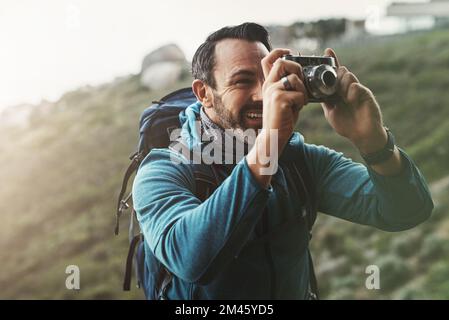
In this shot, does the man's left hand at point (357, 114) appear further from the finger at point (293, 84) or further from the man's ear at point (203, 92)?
the man's ear at point (203, 92)

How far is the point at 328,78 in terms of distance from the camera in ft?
3.51

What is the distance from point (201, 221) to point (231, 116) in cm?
33

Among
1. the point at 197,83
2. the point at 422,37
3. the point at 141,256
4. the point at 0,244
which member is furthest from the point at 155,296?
the point at 422,37

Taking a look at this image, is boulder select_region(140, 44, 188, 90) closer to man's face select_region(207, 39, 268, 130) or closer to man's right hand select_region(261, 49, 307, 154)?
man's face select_region(207, 39, 268, 130)

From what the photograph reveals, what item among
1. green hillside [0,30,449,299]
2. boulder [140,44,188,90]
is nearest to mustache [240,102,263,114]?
boulder [140,44,188,90]

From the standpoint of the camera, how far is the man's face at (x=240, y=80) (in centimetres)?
121

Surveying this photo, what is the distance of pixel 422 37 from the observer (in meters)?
3.51

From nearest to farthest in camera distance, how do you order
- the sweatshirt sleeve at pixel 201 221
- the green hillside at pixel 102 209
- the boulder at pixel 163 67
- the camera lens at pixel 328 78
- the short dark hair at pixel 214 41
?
the sweatshirt sleeve at pixel 201 221
the camera lens at pixel 328 78
the short dark hair at pixel 214 41
the boulder at pixel 163 67
the green hillside at pixel 102 209

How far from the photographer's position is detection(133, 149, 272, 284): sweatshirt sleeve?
3.14 ft

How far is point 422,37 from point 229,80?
103 inches

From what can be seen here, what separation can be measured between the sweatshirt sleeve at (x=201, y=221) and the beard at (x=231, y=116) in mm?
198

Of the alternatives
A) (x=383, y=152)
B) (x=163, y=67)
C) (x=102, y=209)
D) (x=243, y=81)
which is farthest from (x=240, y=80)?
(x=102, y=209)

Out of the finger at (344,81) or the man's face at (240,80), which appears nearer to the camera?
the finger at (344,81)

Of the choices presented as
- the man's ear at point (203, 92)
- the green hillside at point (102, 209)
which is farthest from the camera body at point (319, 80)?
the green hillside at point (102, 209)
